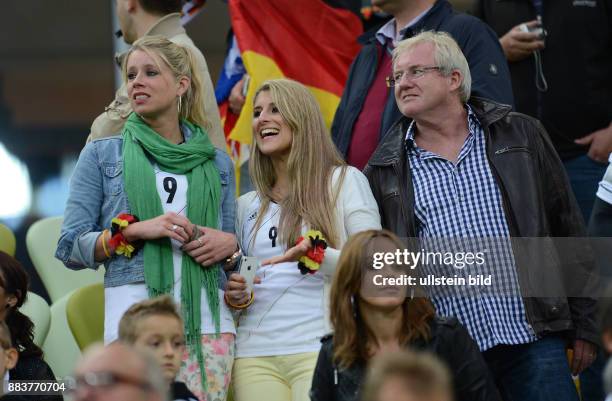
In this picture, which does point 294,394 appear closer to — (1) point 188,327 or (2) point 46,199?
(1) point 188,327

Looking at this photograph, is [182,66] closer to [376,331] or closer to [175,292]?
[175,292]

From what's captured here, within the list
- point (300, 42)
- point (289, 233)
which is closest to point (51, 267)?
point (300, 42)

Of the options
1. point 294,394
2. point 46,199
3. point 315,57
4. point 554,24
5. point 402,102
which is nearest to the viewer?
point 294,394

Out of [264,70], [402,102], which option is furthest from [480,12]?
[402,102]

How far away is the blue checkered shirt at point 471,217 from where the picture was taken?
17.7 feet

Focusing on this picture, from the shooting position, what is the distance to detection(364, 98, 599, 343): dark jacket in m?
5.45

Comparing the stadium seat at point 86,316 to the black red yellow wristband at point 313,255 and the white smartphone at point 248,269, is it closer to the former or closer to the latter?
the white smartphone at point 248,269

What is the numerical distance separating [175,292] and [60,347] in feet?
4.98

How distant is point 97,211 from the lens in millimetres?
5562

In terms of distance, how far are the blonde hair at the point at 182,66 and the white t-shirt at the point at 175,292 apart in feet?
1.45

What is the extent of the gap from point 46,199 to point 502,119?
13.7 ft

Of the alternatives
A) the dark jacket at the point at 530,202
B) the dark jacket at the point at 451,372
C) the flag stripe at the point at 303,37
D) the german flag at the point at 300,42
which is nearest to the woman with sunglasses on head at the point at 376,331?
the dark jacket at the point at 451,372

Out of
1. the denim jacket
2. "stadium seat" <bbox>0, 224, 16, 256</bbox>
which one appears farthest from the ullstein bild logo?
"stadium seat" <bbox>0, 224, 16, 256</bbox>

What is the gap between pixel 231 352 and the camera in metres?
5.48
